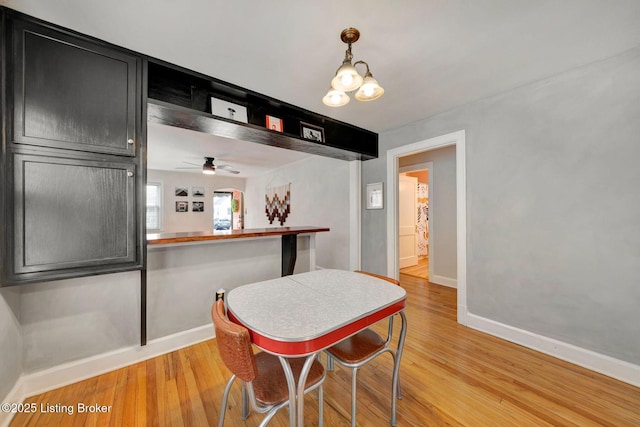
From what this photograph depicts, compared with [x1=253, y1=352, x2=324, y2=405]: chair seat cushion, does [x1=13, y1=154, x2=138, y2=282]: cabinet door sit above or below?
above

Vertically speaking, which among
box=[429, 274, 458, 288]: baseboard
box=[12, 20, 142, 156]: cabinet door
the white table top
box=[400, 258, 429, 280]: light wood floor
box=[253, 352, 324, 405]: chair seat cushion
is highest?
box=[12, 20, 142, 156]: cabinet door

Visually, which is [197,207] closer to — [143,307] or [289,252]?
[289,252]

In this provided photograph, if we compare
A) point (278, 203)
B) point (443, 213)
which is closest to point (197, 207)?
point (278, 203)

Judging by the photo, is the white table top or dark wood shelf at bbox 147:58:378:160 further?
dark wood shelf at bbox 147:58:378:160

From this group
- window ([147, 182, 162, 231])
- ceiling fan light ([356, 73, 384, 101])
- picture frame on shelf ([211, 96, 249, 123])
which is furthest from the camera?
window ([147, 182, 162, 231])

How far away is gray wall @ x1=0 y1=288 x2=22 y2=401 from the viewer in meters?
1.33

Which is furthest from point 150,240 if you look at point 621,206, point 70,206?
point 621,206

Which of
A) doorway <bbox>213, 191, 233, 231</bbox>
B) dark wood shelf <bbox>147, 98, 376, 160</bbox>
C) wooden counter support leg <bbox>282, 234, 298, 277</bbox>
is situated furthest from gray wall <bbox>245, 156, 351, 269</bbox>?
doorway <bbox>213, 191, 233, 231</bbox>

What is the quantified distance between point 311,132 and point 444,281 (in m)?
3.36

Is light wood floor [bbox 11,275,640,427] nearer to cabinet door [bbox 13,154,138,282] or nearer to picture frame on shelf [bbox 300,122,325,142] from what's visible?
cabinet door [bbox 13,154,138,282]

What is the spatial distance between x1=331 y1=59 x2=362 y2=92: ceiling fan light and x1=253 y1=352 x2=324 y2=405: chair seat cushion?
Answer: 1.58m

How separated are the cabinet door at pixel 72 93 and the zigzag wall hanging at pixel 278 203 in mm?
4168

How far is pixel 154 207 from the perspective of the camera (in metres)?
6.23

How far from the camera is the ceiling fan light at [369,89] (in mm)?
→ 1476
